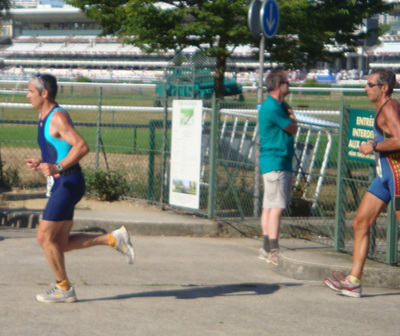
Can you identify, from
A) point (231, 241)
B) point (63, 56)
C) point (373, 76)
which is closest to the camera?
point (373, 76)

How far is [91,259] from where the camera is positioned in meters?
8.41

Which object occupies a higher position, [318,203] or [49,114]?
[49,114]

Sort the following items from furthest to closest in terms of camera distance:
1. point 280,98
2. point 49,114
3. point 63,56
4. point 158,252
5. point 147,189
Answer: point 63,56 < point 147,189 < point 158,252 < point 280,98 < point 49,114

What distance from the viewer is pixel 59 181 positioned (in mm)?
6188

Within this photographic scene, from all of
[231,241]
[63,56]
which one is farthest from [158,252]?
[63,56]

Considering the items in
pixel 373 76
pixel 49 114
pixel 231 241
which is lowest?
pixel 231 241

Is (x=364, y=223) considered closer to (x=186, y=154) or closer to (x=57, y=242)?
(x=57, y=242)

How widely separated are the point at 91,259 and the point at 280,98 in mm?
2608

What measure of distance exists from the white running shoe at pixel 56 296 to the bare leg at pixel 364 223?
2452mm

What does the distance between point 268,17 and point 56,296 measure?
18.1ft

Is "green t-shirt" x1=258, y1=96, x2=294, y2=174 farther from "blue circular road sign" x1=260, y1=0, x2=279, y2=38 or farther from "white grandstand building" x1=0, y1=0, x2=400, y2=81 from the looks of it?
"white grandstand building" x1=0, y1=0, x2=400, y2=81

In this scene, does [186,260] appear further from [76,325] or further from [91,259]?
[76,325]

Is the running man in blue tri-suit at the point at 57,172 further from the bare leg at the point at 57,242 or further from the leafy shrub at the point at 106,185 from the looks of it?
the leafy shrub at the point at 106,185

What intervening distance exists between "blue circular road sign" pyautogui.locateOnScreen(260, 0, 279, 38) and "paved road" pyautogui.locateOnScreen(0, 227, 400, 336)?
3.10 meters
